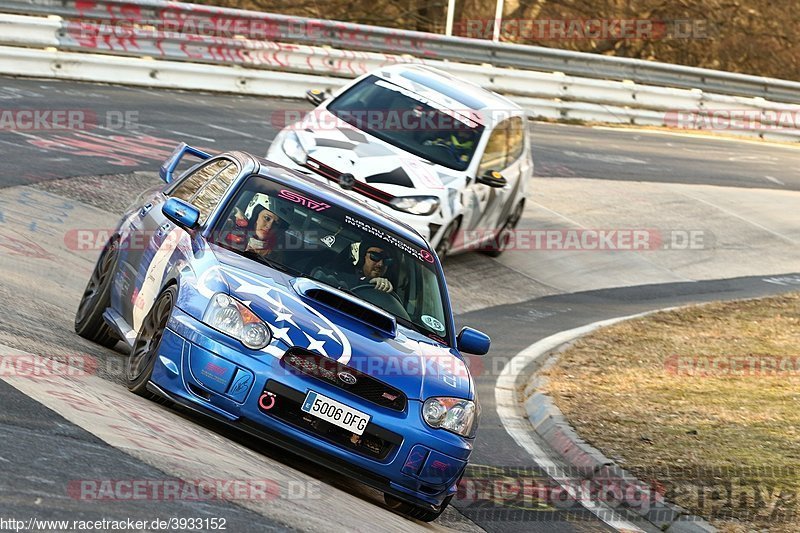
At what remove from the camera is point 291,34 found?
24.8m

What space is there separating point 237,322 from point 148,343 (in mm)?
705

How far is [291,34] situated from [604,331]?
41.3 ft

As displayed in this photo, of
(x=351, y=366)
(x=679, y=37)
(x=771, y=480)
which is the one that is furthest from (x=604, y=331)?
(x=679, y=37)

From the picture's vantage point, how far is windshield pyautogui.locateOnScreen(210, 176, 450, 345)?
26.1 ft

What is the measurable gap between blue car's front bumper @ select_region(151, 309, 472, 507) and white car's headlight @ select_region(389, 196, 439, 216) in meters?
6.52

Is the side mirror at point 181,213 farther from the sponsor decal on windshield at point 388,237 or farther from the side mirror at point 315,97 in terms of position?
the side mirror at point 315,97

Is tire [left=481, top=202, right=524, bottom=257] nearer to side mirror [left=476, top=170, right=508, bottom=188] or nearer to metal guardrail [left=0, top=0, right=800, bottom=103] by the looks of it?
side mirror [left=476, top=170, right=508, bottom=188]

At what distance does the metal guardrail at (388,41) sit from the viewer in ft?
74.4

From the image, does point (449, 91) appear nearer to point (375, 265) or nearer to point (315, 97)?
point (315, 97)

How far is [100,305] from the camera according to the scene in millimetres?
8828

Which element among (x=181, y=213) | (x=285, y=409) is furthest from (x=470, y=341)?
(x=181, y=213)

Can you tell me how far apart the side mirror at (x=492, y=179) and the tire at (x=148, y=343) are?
7.53m

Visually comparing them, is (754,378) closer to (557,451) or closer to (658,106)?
(557,451)

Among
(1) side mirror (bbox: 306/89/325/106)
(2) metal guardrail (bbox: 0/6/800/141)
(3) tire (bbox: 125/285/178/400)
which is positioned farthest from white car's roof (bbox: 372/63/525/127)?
(3) tire (bbox: 125/285/178/400)
